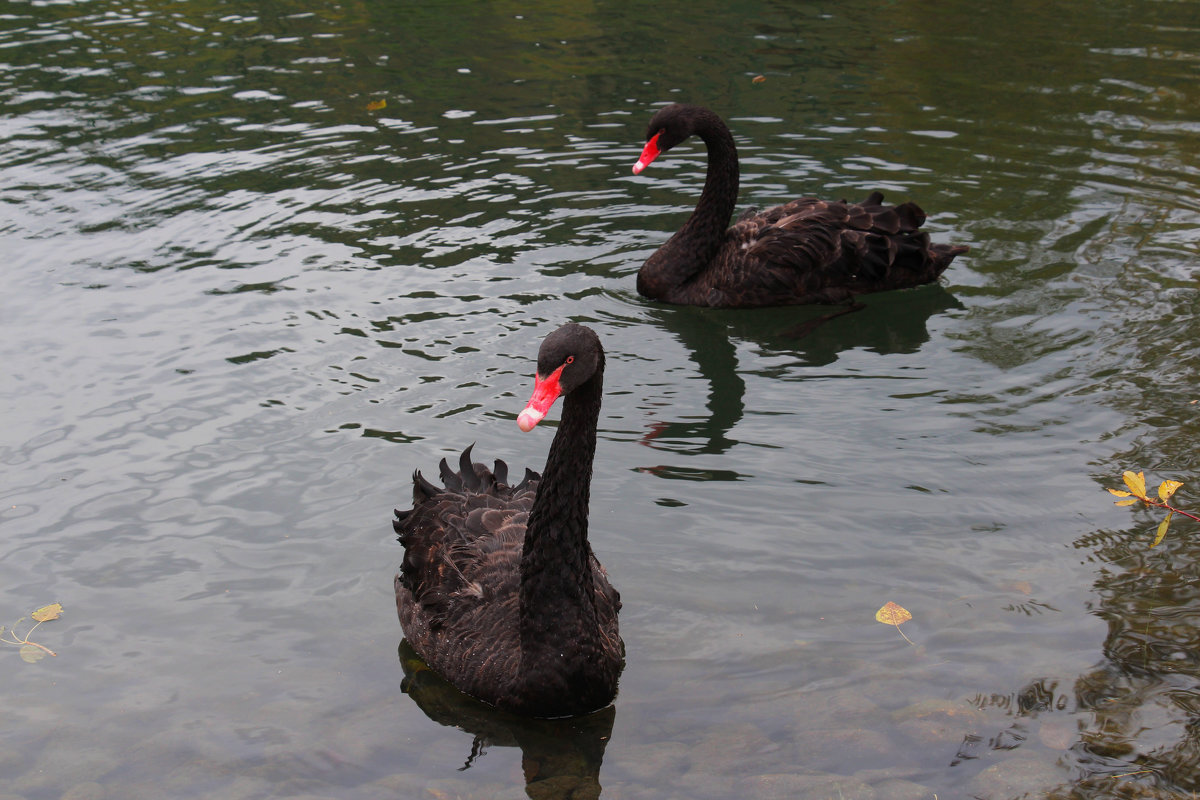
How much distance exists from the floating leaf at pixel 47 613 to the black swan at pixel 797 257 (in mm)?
4867

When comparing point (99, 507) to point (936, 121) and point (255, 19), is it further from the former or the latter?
point (255, 19)

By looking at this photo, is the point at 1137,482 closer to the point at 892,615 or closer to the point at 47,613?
the point at 892,615

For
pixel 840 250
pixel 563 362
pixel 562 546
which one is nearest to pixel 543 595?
pixel 562 546

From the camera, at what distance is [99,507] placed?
6.48 m

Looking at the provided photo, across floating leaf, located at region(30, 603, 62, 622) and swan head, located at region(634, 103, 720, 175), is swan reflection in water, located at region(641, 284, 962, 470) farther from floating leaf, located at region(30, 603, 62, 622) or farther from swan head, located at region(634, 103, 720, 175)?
floating leaf, located at region(30, 603, 62, 622)

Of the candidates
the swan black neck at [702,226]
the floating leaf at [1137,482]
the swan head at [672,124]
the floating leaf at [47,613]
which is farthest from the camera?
the swan head at [672,124]

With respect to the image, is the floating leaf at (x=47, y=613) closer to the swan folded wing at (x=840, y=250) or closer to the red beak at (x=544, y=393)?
the red beak at (x=544, y=393)

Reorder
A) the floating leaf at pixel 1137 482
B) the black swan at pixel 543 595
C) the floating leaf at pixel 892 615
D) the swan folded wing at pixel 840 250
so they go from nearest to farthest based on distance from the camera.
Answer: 1. the floating leaf at pixel 1137 482
2. the black swan at pixel 543 595
3. the floating leaf at pixel 892 615
4. the swan folded wing at pixel 840 250

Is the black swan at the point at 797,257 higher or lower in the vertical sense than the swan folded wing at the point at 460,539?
higher

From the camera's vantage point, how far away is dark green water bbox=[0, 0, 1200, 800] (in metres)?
4.84

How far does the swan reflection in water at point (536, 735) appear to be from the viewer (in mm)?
4648

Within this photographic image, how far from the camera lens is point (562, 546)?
4.82 m

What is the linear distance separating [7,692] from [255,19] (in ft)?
44.6

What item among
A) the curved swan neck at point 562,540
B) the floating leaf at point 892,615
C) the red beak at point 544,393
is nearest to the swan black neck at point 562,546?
the curved swan neck at point 562,540
